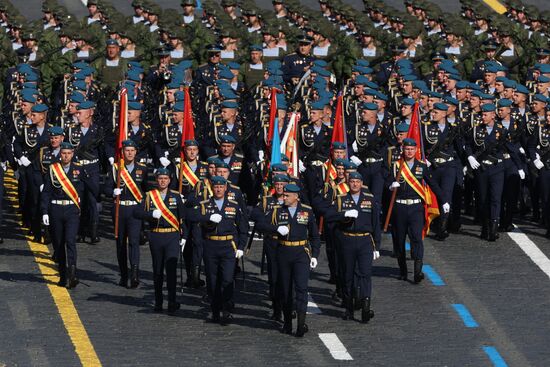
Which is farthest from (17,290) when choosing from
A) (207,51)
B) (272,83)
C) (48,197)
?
(207,51)

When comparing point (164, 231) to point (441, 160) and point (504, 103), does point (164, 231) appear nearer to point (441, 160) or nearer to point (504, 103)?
point (441, 160)

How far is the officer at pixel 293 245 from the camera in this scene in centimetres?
2923

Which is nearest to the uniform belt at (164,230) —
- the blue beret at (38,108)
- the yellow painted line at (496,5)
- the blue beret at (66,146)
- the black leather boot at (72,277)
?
the black leather boot at (72,277)

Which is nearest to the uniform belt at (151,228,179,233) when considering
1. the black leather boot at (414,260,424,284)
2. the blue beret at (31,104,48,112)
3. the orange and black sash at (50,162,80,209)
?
the orange and black sash at (50,162,80,209)

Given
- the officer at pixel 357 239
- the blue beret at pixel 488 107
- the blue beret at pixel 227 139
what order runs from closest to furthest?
the officer at pixel 357 239
the blue beret at pixel 227 139
the blue beret at pixel 488 107

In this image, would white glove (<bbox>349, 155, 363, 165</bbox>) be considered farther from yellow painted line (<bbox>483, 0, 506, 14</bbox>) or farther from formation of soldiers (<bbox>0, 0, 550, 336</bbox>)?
yellow painted line (<bbox>483, 0, 506, 14</bbox>)

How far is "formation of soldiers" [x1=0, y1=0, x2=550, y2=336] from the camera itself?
3011cm

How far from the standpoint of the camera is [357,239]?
30.1 meters

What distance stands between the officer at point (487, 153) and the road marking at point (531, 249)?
2.18ft

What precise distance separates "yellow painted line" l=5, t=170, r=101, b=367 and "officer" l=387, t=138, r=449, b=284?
5289 millimetres

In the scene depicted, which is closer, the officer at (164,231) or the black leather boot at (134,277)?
the officer at (164,231)

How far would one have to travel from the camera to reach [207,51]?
4166 cm

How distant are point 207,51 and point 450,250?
29.2 feet

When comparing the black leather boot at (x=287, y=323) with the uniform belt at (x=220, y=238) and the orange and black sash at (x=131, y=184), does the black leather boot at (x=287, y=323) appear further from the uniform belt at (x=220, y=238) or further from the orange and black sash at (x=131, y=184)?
the orange and black sash at (x=131, y=184)
